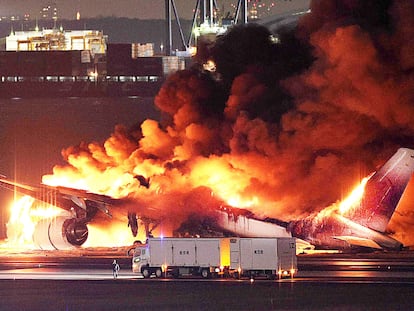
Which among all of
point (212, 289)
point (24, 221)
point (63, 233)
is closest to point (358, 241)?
point (212, 289)

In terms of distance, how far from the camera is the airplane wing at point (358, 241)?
75.0 metres

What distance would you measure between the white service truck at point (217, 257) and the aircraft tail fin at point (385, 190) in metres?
14.8

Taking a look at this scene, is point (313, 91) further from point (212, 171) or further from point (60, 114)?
point (60, 114)

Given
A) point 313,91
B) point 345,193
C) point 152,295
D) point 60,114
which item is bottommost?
point 152,295

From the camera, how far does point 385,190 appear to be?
246 ft

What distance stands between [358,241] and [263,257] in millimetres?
16802

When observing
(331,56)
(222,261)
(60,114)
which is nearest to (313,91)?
(331,56)

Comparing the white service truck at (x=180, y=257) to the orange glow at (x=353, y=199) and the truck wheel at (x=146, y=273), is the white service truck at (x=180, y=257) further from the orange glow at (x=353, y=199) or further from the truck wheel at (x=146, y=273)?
the orange glow at (x=353, y=199)

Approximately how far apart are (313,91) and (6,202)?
4941cm

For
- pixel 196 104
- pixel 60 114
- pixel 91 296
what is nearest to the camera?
pixel 91 296

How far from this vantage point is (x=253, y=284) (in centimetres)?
5819

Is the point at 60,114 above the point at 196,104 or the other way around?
above

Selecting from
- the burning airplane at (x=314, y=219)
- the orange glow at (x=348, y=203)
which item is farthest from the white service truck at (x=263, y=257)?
the orange glow at (x=348, y=203)

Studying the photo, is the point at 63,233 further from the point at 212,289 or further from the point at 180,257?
the point at 212,289
